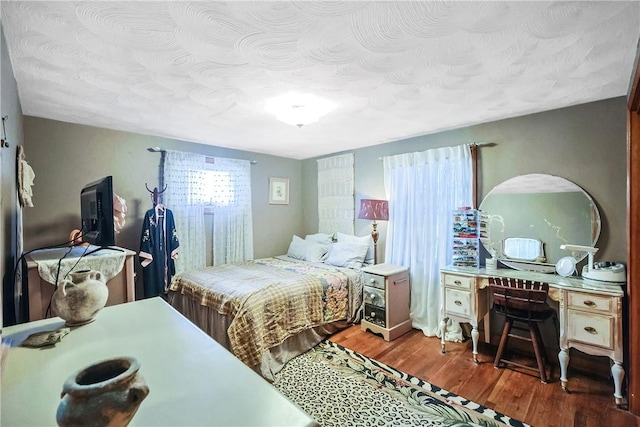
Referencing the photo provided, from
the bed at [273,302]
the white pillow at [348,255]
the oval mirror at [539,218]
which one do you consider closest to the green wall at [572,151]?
the oval mirror at [539,218]

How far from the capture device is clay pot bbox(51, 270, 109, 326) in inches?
48.0

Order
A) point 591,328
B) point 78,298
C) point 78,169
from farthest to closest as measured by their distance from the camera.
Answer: point 78,169, point 591,328, point 78,298

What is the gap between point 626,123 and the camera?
2205 mm

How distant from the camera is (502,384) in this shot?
2.28 metres

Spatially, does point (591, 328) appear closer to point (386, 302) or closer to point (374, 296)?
point (386, 302)

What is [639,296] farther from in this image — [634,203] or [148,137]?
[148,137]

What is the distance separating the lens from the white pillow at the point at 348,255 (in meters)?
3.74

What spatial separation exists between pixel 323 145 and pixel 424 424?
→ 317 centimetres

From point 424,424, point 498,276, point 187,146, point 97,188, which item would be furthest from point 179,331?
point 187,146

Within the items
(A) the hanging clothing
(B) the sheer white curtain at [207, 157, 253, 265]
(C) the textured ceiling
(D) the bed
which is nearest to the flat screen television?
(C) the textured ceiling

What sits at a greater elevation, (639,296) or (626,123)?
(626,123)

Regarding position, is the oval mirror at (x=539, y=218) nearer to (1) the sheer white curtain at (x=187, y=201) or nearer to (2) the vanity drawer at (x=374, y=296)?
(2) the vanity drawer at (x=374, y=296)

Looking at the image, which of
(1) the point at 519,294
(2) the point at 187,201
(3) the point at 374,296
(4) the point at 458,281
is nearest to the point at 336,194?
(3) the point at 374,296

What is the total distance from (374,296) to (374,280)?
6.9 inches
